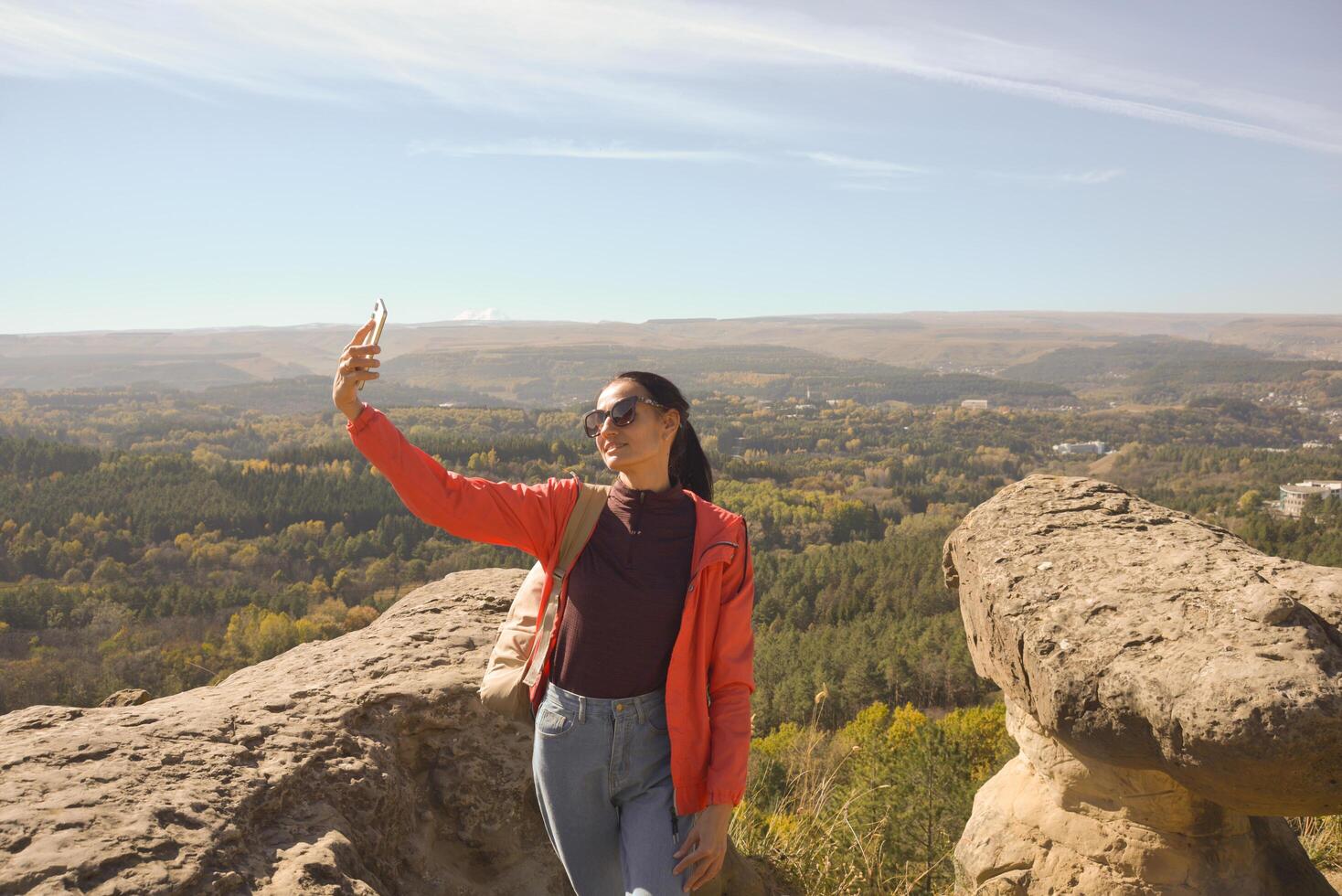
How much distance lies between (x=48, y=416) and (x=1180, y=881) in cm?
21565

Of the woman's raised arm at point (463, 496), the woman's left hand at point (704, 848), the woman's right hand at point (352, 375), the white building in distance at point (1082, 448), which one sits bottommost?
the white building in distance at point (1082, 448)

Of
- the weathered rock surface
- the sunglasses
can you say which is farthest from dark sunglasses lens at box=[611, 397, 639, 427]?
the weathered rock surface

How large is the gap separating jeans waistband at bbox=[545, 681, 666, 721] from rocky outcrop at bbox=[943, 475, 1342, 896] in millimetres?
2889

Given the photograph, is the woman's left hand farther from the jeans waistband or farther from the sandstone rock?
the sandstone rock

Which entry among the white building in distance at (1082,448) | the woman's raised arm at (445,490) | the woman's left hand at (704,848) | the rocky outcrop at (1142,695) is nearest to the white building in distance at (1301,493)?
the white building in distance at (1082,448)

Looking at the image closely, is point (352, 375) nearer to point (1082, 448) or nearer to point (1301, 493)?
point (1301, 493)

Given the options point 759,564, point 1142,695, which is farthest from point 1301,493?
point 1142,695

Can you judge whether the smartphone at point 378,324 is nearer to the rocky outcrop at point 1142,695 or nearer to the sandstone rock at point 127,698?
the sandstone rock at point 127,698

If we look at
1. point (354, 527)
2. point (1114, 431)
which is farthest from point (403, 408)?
point (1114, 431)

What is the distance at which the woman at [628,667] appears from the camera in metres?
3.41

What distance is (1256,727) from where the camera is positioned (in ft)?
14.2

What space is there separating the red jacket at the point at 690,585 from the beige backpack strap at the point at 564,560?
32 millimetres

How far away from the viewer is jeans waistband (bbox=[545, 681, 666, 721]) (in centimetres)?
345

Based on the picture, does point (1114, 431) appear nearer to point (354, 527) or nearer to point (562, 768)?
point (354, 527)
